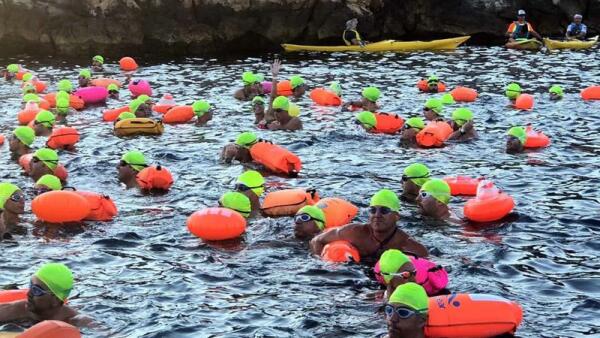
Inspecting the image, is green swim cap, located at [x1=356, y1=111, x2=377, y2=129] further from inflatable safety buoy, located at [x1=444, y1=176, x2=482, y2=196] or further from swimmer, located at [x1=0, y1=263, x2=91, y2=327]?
swimmer, located at [x1=0, y1=263, x2=91, y2=327]

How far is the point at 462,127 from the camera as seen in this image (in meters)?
17.4

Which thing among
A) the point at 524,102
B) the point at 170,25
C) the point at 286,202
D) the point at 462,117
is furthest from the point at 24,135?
the point at 170,25

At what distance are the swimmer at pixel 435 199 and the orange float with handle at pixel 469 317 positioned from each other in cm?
397

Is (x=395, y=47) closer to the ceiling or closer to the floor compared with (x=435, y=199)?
closer to the ceiling

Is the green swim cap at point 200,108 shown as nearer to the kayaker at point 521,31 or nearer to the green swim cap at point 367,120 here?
the green swim cap at point 367,120

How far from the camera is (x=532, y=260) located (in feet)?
33.0

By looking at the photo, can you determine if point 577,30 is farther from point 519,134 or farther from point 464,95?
point 519,134

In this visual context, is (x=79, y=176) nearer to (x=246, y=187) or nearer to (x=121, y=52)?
(x=246, y=187)

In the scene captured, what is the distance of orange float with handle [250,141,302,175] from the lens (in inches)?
→ 559

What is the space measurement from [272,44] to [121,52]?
8.07 meters

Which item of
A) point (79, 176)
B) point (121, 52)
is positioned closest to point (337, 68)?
point (121, 52)

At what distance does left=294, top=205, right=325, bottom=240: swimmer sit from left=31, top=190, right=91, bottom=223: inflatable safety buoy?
133 inches

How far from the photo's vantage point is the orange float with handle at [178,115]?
19828 millimetres

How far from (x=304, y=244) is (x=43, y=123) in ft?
32.0
